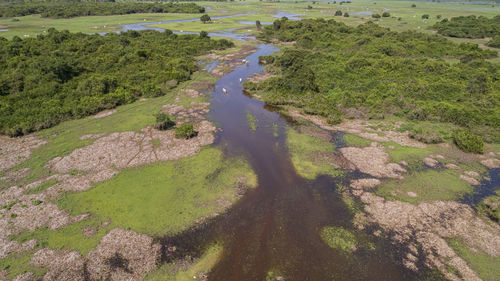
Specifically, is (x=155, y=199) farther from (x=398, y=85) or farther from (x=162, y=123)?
(x=398, y=85)

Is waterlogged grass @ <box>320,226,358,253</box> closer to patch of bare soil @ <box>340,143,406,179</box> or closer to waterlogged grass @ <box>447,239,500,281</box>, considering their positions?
waterlogged grass @ <box>447,239,500,281</box>

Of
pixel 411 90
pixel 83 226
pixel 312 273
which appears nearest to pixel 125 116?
pixel 83 226

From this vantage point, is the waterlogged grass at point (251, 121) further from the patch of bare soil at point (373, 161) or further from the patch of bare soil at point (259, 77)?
the patch of bare soil at point (259, 77)

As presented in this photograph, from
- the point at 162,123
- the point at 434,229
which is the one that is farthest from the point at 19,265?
the point at 434,229

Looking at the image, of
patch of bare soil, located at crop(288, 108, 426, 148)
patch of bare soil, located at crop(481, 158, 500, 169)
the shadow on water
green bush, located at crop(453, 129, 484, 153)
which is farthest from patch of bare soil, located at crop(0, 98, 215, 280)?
patch of bare soil, located at crop(481, 158, 500, 169)

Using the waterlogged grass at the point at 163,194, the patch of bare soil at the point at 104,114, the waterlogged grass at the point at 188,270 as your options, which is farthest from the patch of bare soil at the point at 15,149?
the waterlogged grass at the point at 188,270

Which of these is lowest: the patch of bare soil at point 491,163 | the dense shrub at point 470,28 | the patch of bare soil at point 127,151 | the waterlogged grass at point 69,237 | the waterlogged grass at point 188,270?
the waterlogged grass at point 188,270

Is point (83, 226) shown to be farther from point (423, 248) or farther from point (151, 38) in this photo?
point (151, 38)
